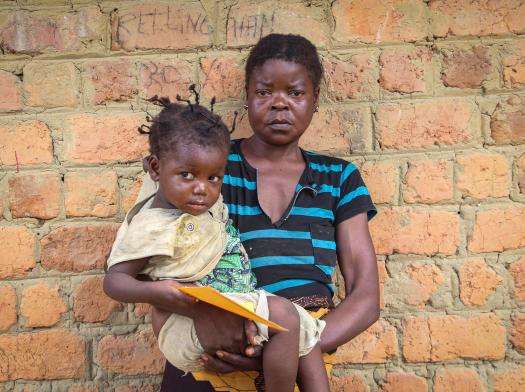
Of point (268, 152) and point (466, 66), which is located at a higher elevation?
point (466, 66)

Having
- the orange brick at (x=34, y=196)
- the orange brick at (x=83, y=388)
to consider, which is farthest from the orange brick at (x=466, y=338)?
the orange brick at (x=34, y=196)

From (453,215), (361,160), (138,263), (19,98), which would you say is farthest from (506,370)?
(19,98)

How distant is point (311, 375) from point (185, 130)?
757 mm

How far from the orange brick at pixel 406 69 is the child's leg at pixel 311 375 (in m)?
1.13

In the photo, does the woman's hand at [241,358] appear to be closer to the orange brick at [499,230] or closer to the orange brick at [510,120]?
the orange brick at [499,230]

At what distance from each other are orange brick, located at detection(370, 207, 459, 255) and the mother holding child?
267 millimetres

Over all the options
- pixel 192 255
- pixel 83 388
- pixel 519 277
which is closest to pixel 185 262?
pixel 192 255

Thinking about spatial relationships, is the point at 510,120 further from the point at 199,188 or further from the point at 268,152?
the point at 199,188

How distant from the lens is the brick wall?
7.68ft

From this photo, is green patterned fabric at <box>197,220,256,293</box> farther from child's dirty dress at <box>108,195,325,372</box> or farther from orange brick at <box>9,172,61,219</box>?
orange brick at <box>9,172,61,219</box>

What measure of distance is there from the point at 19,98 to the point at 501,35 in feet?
5.95

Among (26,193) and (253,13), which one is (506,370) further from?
(26,193)

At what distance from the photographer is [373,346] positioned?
2.39m

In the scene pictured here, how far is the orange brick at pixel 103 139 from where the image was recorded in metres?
2.35
